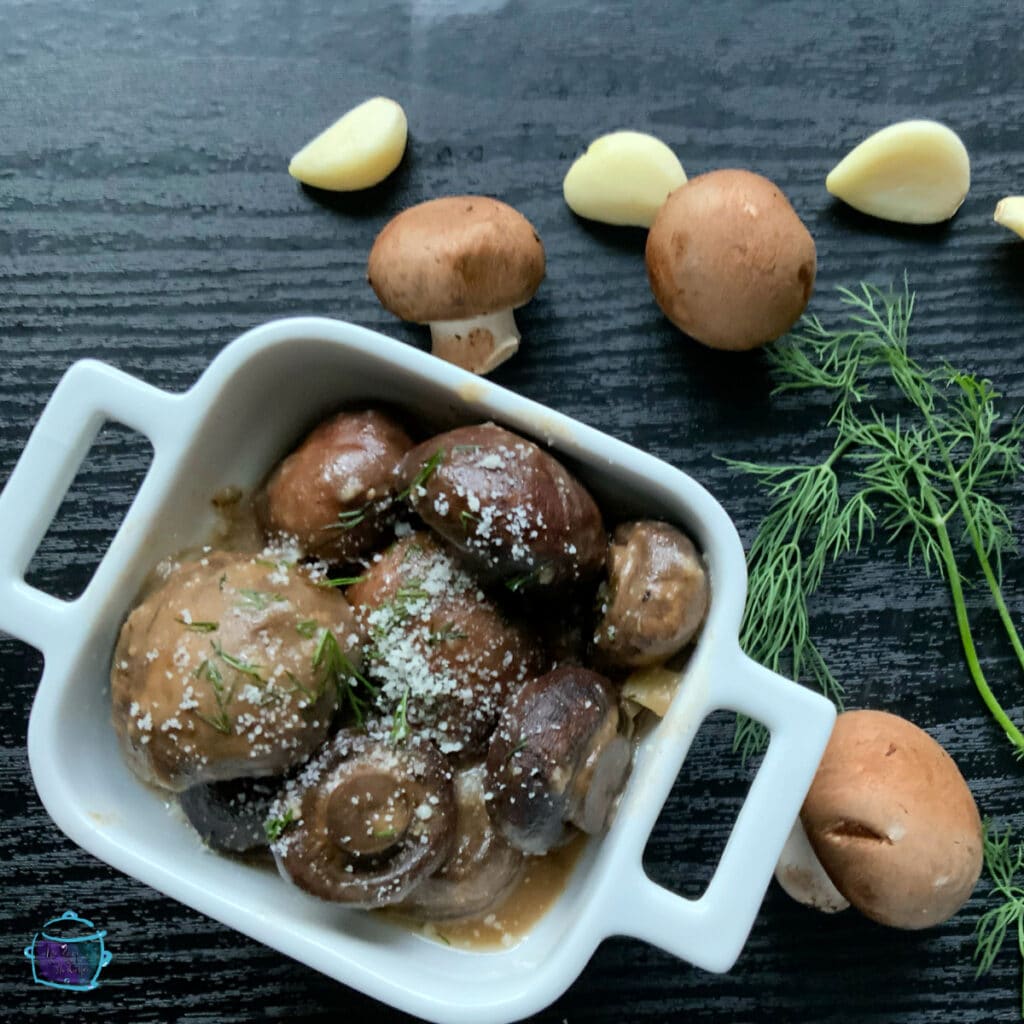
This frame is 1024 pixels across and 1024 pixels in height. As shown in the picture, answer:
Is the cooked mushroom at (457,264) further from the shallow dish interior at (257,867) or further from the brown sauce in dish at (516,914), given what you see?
the brown sauce in dish at (516,914)

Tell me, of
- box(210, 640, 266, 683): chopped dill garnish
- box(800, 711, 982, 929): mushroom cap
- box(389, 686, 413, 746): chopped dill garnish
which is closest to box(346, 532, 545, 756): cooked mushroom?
box(389, 686, 413, 746): chopped dill garnish

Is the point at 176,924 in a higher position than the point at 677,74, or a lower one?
lower

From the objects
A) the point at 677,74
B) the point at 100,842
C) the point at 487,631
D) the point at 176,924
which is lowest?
the point at 176,924

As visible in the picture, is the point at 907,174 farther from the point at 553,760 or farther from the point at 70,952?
the point at 70,952

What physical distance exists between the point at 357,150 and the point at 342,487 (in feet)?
1.34

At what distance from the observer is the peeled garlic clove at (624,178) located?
1077 millimetres

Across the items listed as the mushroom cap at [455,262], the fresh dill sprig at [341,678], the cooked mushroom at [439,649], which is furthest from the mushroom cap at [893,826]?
the mushroom cap at [455,262]

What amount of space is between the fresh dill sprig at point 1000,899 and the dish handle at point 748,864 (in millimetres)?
445

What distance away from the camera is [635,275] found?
3.66 feet

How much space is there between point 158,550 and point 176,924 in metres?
0.50

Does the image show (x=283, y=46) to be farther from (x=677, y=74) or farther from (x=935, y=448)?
(x=935, y=448)

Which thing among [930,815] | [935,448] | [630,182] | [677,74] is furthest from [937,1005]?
[677,74]

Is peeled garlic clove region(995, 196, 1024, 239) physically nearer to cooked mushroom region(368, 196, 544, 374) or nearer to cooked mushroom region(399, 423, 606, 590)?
cooked mushroom region(368, 196, 544, 374)

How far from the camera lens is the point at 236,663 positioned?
0.80m
